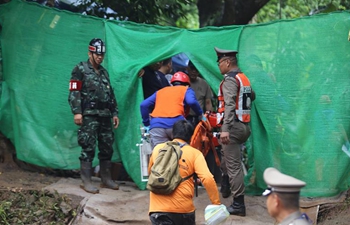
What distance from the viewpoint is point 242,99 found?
23.3 feet

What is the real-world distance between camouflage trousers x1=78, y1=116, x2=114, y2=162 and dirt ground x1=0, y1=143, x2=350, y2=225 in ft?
2.07

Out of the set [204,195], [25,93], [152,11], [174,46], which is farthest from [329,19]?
[25,93]

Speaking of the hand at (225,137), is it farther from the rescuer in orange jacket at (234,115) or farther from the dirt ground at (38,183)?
the dirt ground at (38,183)

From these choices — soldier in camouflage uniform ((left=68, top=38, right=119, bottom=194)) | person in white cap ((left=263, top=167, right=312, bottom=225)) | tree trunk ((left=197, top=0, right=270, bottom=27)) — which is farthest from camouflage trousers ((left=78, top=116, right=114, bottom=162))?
person in white cap ((left=263, top=167, right=312, bottom=225))

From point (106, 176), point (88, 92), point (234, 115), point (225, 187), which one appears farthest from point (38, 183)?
point (234, 115)

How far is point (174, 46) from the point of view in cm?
805

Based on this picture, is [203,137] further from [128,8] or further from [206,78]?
[128,8]

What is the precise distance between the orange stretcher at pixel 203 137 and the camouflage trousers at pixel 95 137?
127 cm

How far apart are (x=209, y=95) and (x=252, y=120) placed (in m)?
1.11

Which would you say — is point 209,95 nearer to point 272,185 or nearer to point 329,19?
point 329,19

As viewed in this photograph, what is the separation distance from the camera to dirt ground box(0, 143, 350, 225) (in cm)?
694

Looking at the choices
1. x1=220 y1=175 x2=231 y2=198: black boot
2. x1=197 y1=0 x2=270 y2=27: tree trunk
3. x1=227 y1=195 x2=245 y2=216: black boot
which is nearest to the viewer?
x1=227 y1=195 x2=245 y2=216: black boot

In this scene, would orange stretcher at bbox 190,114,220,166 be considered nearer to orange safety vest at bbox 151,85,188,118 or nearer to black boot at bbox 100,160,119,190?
orange safety vest at bbox 151,85,188,118

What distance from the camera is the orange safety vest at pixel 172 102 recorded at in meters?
7.43
